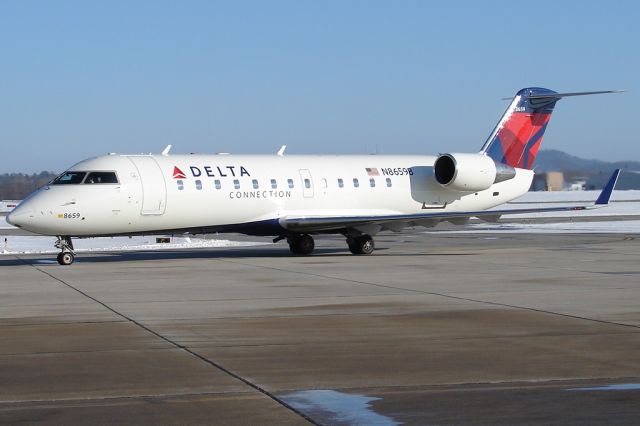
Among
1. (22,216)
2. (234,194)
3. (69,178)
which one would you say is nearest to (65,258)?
(22,216)

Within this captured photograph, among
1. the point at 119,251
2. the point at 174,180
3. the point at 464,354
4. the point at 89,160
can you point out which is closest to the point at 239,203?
the point at 174,180

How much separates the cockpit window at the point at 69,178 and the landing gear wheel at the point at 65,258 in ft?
5.66

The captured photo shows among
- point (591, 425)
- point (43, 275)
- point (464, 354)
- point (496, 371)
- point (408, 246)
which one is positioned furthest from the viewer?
point (408, 246)

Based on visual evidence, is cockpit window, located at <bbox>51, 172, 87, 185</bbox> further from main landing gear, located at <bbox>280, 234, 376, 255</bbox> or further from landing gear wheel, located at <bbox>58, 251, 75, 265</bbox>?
main landing gear, located at <bbox>280, 234, 376, 255</bbox>

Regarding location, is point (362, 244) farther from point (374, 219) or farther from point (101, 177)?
point (101, 177)

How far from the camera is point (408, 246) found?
33125mm

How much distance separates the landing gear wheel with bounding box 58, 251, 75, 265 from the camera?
24875mm

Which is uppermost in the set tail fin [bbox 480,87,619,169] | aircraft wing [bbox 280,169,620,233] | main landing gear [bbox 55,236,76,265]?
tail fin [bbox 480,87,619,169]

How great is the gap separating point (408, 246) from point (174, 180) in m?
9.69

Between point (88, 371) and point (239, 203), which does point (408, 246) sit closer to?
point (239, 203)

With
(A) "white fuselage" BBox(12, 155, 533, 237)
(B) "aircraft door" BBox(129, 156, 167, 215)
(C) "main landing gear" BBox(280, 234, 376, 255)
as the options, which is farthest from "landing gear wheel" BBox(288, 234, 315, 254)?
(B) "aircraft door" BBox(129, 156, 167, 215)

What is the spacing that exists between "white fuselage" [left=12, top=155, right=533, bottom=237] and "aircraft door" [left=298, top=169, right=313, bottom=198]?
0.03 m

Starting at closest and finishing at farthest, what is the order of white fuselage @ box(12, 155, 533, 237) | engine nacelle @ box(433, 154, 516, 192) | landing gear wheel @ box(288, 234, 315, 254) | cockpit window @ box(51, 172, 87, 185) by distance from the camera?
white fuselage @ box(12, 155, 533, 237), cockpit window @ box(51, 172, 87, 185), landing gear wheel @ box(288, 234, 315, 254), engine nacelle @ box(433, 154, 516, 192)

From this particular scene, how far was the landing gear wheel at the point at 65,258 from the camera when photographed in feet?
81.6
